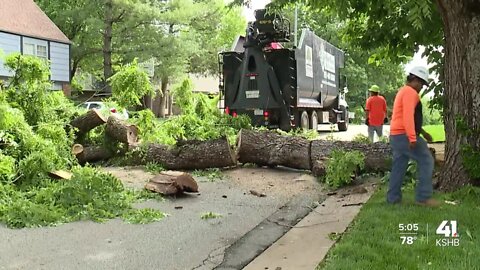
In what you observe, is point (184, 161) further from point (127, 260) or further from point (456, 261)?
point (456, 261)

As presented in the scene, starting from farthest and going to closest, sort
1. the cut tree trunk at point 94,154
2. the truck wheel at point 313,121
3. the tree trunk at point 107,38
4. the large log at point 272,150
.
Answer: the tree trunk at point 107,38 → the truck wheel at point 313,121 → the cut tree trunk at point 94,154 → the large log at point 272,150

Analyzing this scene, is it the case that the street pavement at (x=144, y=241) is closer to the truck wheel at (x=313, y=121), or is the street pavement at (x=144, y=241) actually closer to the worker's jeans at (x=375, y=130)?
the worker's jeans at (x=375, y=130)

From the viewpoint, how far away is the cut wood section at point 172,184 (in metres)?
7.78

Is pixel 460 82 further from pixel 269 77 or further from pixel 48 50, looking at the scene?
pixel 48 50

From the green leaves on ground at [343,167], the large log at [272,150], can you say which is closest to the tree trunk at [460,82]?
the green leaves on ground at [343,167]

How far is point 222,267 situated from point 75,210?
2.58 metres

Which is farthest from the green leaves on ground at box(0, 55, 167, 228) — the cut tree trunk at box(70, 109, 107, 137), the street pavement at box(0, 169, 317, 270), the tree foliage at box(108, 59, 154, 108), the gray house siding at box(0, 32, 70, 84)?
the gray house siding at box(0, 32, 70, 84)

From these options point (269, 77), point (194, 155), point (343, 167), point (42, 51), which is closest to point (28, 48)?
point (42, 51)

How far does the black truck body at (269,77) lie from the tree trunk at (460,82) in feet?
29.3

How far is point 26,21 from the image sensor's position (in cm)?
2983

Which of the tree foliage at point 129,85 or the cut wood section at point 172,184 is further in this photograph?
the tree foliage at point 129,85

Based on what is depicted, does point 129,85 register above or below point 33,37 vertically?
below

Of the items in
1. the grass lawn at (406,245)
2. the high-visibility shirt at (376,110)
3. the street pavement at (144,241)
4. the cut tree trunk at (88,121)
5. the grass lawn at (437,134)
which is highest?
the high-visibility shirt at (376,110)

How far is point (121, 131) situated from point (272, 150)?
9.42 feet
